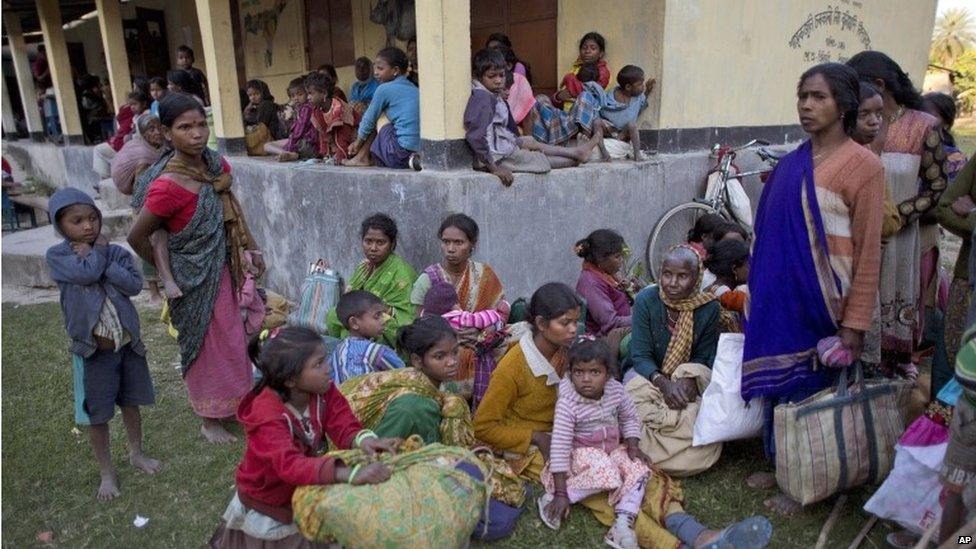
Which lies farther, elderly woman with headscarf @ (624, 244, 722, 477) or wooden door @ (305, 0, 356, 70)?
wooden door @ (305, 0, 356, 70)

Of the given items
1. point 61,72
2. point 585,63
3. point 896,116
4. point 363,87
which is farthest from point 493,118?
point 61,72

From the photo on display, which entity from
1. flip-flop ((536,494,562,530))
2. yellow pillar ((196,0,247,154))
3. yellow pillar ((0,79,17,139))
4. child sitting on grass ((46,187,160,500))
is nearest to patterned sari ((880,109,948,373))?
flip-flop ((536,494,562,530))

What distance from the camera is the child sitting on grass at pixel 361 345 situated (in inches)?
125

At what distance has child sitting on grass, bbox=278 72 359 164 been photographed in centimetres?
566

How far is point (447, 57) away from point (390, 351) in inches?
81.9

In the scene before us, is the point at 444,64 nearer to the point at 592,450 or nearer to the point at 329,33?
the point at 592,450

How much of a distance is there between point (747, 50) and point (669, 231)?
6.85 ft

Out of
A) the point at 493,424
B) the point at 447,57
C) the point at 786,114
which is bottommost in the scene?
the point at 493,424

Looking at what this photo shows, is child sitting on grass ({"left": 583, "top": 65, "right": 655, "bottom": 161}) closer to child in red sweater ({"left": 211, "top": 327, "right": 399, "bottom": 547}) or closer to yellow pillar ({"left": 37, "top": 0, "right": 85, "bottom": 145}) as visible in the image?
child in red sweater ({"left": 211, "top": 327, "right": 399, "bottom": 547})

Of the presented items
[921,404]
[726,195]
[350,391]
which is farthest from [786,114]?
[350,391]

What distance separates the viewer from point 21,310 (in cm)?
610

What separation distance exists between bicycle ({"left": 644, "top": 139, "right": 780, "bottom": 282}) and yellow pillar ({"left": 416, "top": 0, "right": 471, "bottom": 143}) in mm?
2051

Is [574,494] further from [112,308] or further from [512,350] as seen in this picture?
[112,308]

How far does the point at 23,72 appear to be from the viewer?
1188 centimetres
